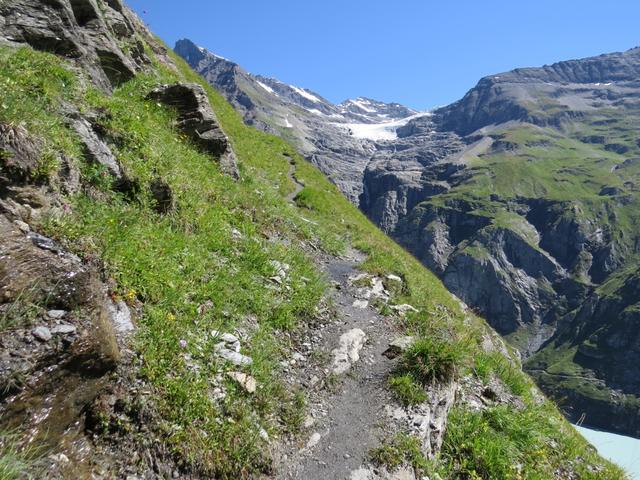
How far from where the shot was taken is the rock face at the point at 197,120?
17203mm

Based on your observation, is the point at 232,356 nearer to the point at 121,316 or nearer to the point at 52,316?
the point at 121,316

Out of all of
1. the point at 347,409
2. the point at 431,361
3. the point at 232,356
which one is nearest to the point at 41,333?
the point at 232,356

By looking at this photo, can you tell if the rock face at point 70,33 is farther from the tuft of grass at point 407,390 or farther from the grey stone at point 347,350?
the tuft of grass at point 407,390

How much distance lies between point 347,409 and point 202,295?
149 inches

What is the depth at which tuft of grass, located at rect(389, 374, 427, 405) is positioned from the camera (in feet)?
30.2

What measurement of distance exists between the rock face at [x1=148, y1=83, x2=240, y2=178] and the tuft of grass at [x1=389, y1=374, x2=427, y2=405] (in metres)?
11.2

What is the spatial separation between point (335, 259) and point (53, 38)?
1170cm

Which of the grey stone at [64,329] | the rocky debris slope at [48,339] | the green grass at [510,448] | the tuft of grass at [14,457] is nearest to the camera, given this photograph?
the tuft of grass at [14,457]

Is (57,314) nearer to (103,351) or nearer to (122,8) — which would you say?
(103,351)

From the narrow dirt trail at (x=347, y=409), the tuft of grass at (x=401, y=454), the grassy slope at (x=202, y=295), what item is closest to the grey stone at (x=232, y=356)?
the grassy slope at (x=202, y=295)

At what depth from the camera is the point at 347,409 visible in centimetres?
902

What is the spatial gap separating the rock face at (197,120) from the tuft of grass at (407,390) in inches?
441

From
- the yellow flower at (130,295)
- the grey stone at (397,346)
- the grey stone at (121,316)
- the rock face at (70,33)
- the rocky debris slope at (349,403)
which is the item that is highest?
the rock face at (70,33)

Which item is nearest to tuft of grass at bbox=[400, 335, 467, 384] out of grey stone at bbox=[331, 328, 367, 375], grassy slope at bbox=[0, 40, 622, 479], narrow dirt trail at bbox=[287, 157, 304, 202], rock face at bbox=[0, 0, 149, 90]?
grassy slope at bbox=[0, 40, 622, 479]
